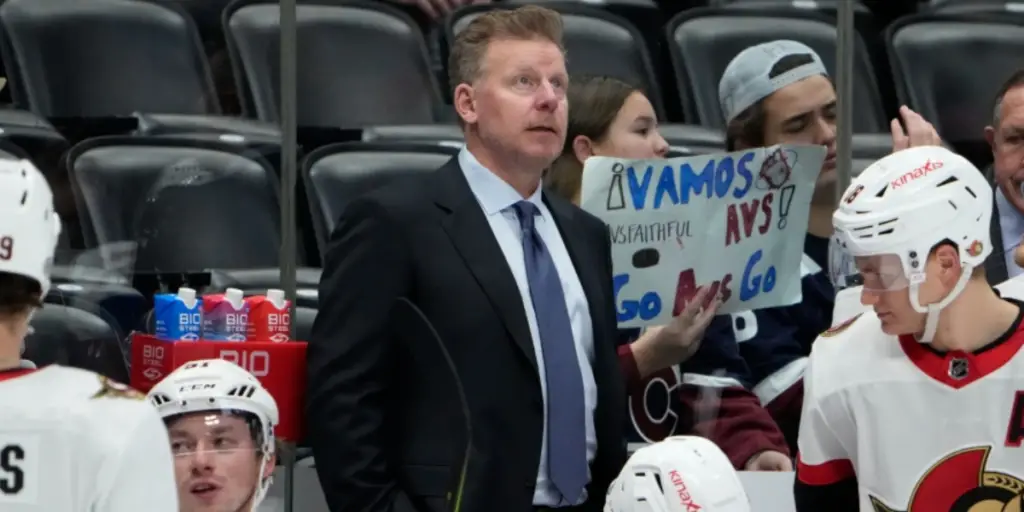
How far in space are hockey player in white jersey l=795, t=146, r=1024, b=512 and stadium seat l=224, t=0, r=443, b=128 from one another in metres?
1.34

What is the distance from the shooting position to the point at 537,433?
2.87 metres

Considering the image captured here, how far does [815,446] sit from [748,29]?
4.80 feet

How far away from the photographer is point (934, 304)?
2680 mm

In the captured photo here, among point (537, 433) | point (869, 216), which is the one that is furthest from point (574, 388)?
point (869, 216)

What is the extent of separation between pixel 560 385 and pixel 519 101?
46cm

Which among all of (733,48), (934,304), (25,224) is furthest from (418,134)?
(25,224)

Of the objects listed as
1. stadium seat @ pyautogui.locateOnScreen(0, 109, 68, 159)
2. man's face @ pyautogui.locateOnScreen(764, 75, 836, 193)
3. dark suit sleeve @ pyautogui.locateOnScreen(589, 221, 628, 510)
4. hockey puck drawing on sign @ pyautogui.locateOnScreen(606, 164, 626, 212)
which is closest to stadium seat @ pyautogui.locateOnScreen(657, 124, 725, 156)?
man's face @ pyautogui.locateOnScreen(764, 75, 836, 193)

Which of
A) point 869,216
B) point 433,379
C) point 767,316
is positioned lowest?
point 767,316

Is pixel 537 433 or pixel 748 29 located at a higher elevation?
pixel 748 29

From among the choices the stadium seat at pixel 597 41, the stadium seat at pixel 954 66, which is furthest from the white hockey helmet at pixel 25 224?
the stadium seat at pixel 954 66

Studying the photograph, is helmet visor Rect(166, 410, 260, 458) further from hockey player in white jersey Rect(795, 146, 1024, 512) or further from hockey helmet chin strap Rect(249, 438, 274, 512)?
hockey player in white jersey Rect(795, 146, 1024, 512)

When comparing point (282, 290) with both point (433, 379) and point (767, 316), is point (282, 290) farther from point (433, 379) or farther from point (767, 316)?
point (767, 316)

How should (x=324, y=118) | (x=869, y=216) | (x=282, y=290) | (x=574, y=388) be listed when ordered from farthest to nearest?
(x=324, y=118) < (x=282, y=290) < (x=574, y=388) < (x=869, y=216)

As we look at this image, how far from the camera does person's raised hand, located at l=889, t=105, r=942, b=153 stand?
11.0 feet
